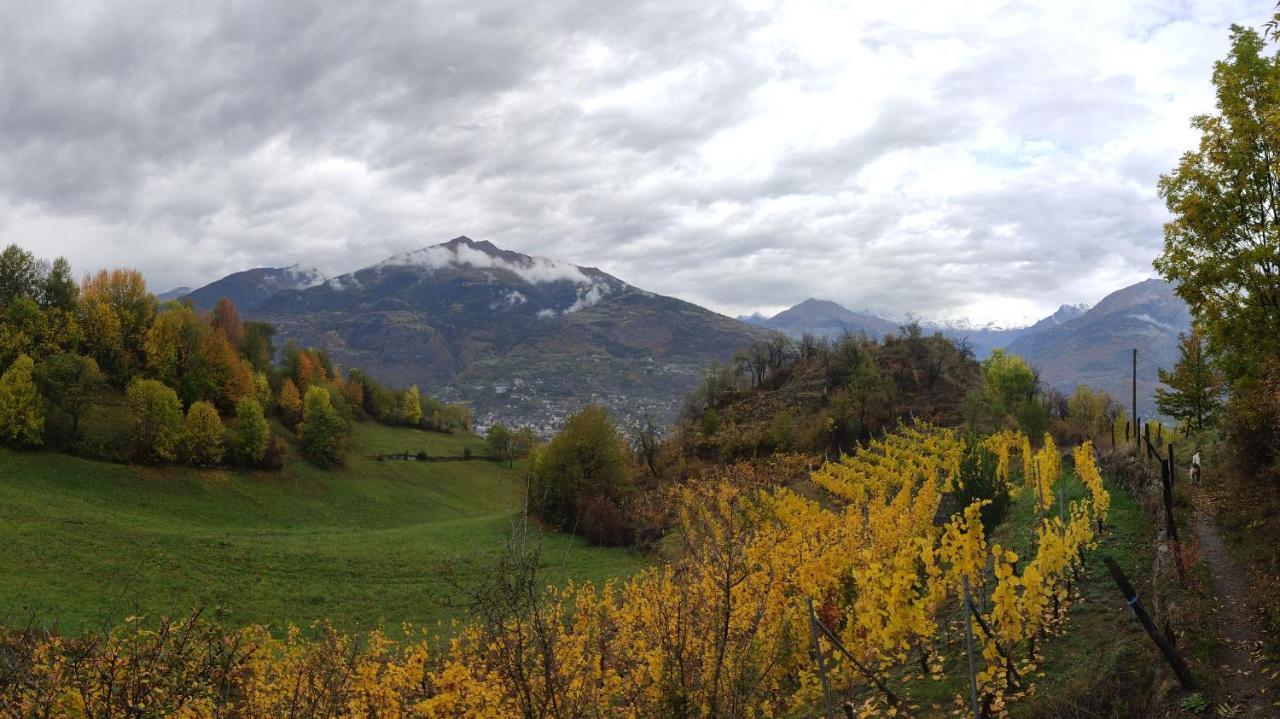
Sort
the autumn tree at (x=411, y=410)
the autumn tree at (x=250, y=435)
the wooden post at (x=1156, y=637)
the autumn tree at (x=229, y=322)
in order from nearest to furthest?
1. the wooden post at (x=1156, y=637)
2. the autumn tree at (x=250, y=435)
3. the autumn tree at (x=229, y=322)
4. the autumn tree at (x=411, y=410)

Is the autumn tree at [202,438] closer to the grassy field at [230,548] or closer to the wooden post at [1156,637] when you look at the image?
the grassy field at [230,548]

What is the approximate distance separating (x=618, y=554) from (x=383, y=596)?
1632 cm

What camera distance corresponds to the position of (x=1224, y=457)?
16219 millimetres

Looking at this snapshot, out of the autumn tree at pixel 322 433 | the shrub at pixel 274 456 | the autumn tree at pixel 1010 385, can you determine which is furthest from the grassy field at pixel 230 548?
the autumn tree at pixel 1010 385

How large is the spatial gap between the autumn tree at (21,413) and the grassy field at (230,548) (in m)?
1.55

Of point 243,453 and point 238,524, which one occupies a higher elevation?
point 243,453

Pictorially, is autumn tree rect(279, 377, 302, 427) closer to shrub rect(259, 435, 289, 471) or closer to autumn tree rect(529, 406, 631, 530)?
shrub rect(259, 435, 289, 471)

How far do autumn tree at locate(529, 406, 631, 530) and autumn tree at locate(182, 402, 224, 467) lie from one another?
92.2ft

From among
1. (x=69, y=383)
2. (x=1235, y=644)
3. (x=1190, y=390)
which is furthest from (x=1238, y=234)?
(x=69, y=383)

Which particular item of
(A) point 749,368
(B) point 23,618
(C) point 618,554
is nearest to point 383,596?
(B) point 23,618

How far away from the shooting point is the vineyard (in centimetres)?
761

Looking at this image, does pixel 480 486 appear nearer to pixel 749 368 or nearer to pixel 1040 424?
pixel 749 368

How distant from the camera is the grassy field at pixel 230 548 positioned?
2850 cm

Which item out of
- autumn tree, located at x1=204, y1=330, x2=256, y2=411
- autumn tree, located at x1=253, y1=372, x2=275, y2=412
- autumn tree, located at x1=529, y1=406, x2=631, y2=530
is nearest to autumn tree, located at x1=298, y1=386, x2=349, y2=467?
autumn tree, located at x1=204, y1=330, x2=256, y2=411
